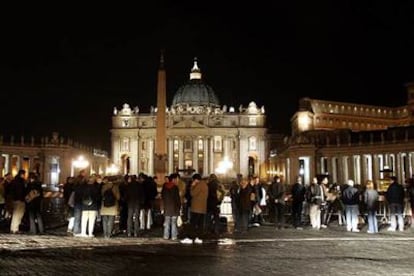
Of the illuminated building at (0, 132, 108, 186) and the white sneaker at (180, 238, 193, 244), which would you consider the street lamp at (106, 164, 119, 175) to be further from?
the white sneaker at (180, 238, 193, 244)

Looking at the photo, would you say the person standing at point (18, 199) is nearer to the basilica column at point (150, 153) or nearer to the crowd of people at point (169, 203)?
the crowd of people at point (169, 203)

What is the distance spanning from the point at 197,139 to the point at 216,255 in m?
101

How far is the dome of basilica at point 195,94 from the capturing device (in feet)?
420

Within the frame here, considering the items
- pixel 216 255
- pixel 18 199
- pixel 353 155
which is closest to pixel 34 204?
pixel 18 199

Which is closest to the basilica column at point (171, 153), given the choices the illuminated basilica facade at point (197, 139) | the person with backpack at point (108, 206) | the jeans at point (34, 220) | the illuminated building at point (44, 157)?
the illuminated basilica facade at point (197, 139)

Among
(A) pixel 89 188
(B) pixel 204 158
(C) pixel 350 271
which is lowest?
(C) pixel 350 271

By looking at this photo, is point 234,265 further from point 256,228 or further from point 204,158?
point 204,158

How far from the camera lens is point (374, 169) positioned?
61.2 metres

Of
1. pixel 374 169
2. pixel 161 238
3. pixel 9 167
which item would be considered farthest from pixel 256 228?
pixel 9 167

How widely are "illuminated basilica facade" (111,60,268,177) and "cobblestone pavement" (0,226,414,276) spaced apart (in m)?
95.5

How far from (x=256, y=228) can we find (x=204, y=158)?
94114 mm

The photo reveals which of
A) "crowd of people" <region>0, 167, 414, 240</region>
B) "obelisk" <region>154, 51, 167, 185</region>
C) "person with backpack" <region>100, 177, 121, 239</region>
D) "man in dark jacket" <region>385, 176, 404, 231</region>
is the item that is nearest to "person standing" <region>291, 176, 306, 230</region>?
"crowd of people" <region>0, 167, 414, 240</region>

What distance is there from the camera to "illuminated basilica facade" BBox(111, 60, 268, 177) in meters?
113

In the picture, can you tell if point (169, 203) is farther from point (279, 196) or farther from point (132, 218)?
point (279, 196)
